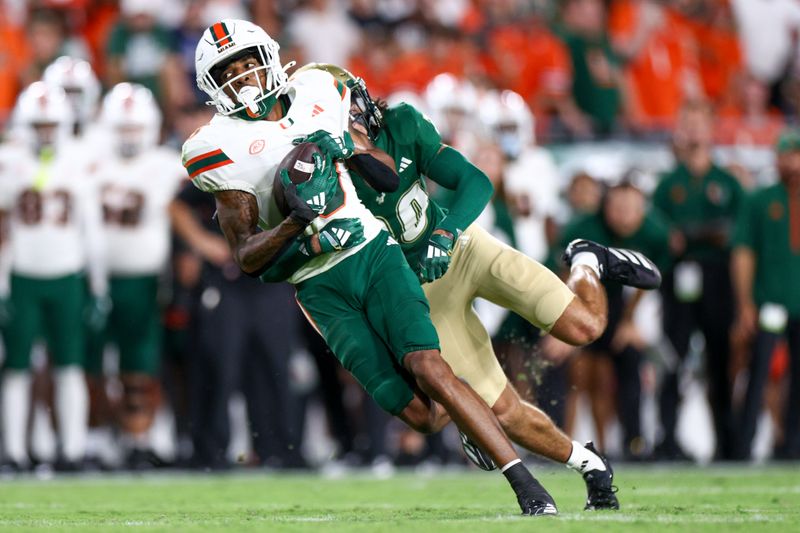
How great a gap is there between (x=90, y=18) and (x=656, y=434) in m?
5.46

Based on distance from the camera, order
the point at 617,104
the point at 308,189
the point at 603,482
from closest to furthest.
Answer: the point at 308,189 → the point at 603,482 → the point at 617,104

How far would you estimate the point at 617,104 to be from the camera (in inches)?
464

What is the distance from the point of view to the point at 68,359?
357 inches

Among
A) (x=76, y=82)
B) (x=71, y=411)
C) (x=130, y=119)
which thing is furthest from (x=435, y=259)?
(x=76, y=82)

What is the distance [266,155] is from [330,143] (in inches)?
9.2

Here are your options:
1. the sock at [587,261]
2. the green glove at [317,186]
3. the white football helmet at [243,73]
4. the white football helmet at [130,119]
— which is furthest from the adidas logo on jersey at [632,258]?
the white football helmet at [130,119]

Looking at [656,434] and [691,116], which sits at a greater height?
[691,116]

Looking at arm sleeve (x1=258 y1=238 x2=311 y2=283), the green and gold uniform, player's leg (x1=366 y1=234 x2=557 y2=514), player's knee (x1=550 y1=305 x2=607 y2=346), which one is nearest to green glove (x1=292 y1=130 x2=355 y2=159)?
the green and gold uniform

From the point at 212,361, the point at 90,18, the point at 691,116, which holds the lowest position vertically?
the point at 212,361

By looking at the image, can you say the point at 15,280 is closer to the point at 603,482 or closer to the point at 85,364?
the point at 85,364

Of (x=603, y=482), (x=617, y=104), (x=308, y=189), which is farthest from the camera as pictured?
(x=617, y=104)

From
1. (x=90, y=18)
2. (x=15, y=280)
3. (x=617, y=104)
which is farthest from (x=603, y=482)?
(x=90, y=18)

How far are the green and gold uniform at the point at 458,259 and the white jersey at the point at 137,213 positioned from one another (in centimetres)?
375

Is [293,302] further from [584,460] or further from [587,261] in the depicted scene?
[584,460]
